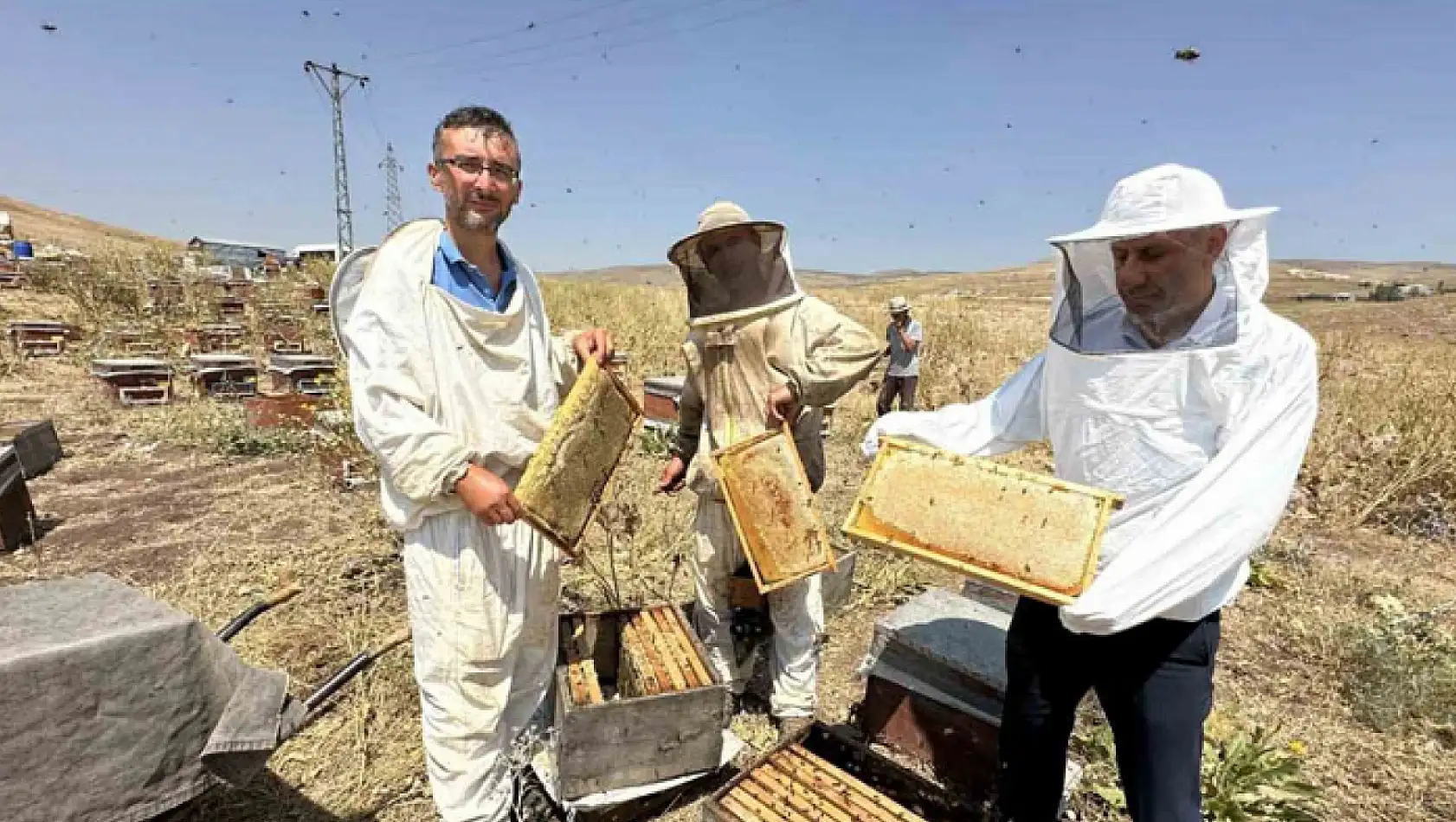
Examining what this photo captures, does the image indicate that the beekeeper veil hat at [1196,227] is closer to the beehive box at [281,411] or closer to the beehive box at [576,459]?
the beehive box at [576,459]

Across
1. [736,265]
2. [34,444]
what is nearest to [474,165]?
[736,265]

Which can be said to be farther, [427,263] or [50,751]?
[427,263]

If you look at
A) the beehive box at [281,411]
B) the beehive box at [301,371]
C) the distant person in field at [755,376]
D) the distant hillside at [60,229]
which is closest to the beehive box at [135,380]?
the beehive box at [301,371]

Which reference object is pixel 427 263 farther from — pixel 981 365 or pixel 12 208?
pixel 12 208

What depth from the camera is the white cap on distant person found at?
174 centimetres

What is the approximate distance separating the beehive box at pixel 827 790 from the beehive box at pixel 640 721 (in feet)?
1.00

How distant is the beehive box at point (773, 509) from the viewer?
2.85 m

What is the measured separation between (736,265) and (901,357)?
7.05m

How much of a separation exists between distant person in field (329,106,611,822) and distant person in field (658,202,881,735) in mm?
865

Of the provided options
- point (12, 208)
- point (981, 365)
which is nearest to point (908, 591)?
point (981, 365)

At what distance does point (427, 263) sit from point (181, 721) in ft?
5.09

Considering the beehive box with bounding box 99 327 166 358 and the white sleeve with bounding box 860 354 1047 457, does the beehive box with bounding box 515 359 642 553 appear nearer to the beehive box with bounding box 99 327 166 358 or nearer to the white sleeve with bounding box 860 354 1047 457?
the white sleeve with bounding box 860 354 1047 457

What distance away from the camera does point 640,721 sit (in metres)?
2.66

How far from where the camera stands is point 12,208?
46.6 metres
